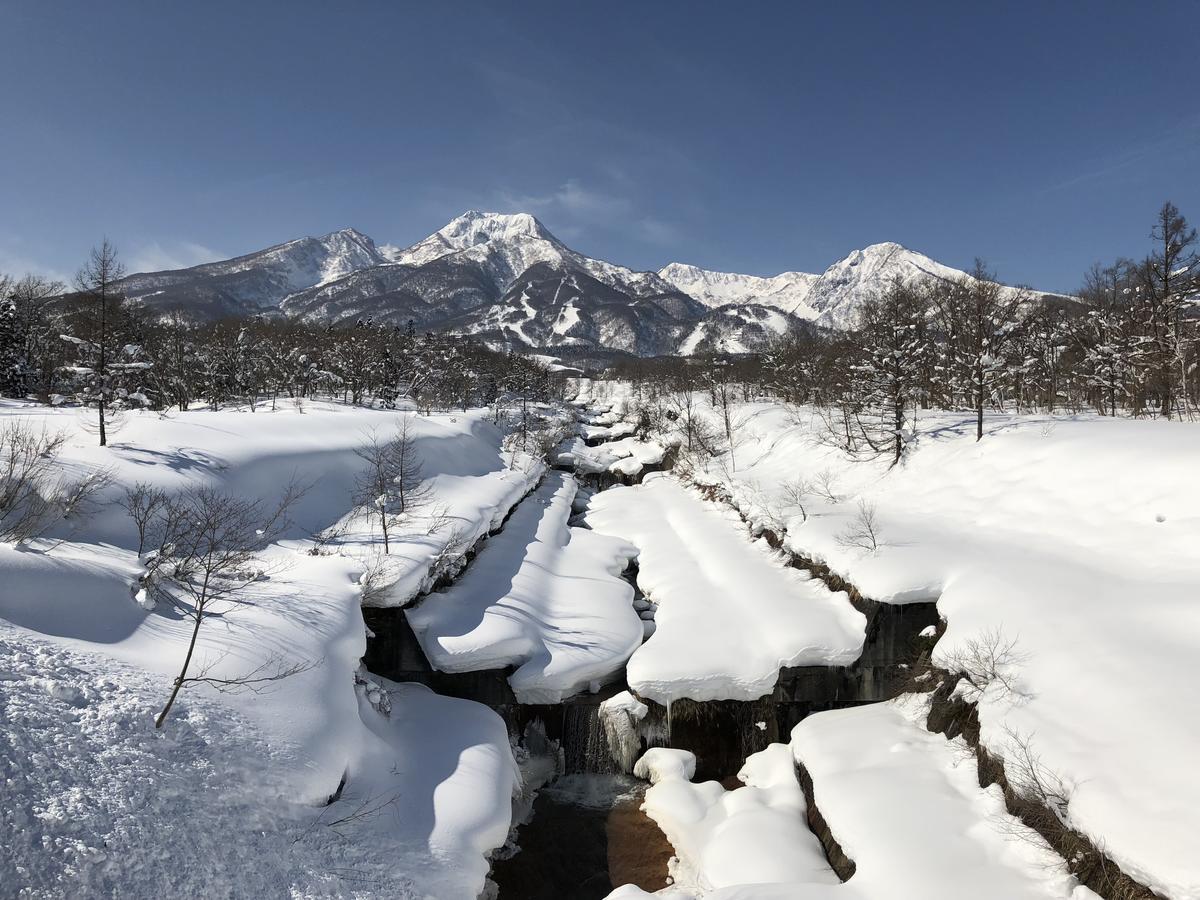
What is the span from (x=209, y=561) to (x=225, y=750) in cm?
340

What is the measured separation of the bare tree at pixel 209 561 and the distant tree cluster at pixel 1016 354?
89.6ft

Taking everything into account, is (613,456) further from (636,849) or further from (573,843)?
(636,849)

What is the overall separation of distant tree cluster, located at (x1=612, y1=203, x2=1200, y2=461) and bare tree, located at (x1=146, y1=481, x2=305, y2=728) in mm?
27318

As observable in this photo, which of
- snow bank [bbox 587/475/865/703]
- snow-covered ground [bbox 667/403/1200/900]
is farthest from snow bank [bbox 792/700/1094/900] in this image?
snow bank [bbox 587/475/865/703]

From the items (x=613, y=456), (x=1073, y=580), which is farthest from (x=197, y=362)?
(x=1073, y=580)

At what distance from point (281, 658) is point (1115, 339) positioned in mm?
46983

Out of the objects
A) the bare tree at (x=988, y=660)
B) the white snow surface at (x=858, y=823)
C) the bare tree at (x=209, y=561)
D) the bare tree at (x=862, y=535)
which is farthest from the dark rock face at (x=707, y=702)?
the bare tree at (x=209, y=561)

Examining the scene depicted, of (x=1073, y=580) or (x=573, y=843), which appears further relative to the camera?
(x=1073, y=580)

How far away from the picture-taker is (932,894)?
9055 mm

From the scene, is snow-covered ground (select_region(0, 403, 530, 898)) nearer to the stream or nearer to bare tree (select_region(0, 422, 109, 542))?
bare tree (select_region(0, 422, 109, 542))

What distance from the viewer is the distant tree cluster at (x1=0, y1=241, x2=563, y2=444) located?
1036 inches

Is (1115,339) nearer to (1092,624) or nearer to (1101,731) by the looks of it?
(1092,624)

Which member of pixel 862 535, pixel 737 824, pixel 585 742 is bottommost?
pixel 585 742

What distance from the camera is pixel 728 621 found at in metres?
18.7
